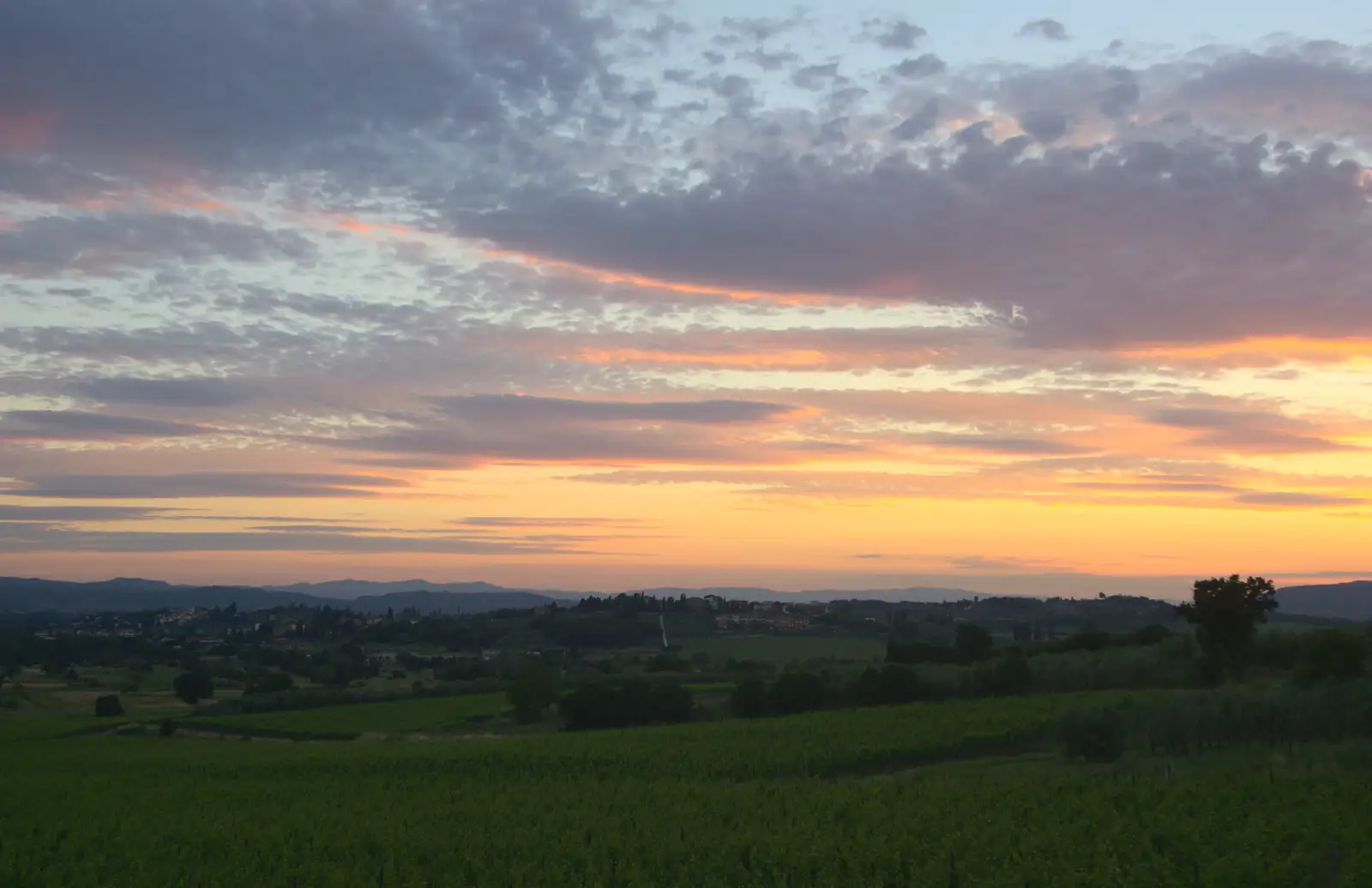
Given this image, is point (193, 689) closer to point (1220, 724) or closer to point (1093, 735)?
point (1093, 735)

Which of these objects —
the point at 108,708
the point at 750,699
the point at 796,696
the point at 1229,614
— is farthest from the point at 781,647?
the point at 1229,614

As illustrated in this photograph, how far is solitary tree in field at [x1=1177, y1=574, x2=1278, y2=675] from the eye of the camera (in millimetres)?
50062

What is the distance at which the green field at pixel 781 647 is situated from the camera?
10819cm

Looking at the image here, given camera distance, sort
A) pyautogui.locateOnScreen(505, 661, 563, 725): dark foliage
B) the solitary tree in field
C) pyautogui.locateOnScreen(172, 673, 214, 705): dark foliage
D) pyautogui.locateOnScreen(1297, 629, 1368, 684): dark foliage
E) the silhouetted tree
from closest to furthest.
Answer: pyautogui.locateOnScreen(1297, 629, 1368, 684): dark foliage → the solitary tree in field → pyautogui.locateOnScreen(505, 661, 563, 725): dark foliage → the silhouetted tree → pyautogui.locateOnScreen(172, 673, 214, 705): dark foliage

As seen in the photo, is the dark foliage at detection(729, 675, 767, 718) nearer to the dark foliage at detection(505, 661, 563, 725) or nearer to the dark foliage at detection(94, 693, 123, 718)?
the dark foliage at detection(505, 661, 563, 725)

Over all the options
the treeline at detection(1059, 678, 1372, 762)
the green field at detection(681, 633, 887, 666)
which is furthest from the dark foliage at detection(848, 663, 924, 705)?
the green field at detection(681, 633, 887, 666)

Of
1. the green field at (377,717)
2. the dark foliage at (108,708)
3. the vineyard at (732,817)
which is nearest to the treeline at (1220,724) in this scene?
the vineyard at (732,817)

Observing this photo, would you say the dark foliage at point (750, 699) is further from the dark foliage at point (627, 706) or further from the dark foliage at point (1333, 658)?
the dark foliage at point (1333, 658)

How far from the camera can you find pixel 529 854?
23922 millimetres

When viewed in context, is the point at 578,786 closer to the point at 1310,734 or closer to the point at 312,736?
the point at 1310,734

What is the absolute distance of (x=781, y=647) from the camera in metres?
120

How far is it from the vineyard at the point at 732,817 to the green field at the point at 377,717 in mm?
20610

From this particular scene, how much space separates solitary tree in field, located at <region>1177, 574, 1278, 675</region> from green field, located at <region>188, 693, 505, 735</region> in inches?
1542

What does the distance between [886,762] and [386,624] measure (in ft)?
501
